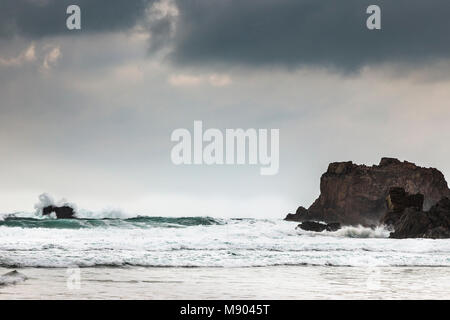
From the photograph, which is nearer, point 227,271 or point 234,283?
point 234,283

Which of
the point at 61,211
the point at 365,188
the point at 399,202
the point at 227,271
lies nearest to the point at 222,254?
the point at 227,271

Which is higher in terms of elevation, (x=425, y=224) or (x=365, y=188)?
(x=365, y=188)

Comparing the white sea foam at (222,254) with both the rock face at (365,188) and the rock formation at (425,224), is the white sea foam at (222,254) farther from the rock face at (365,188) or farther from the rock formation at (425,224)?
the rock face at (365,188)

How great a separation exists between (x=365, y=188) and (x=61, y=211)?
130ft

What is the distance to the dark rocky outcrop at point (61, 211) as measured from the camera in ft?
185

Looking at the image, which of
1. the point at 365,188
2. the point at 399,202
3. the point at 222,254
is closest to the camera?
the point at 222,254

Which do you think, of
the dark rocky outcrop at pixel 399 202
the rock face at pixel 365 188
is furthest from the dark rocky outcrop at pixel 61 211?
the rock face at pixel 365 188

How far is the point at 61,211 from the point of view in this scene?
186ft

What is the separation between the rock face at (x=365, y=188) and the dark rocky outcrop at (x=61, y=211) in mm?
31527

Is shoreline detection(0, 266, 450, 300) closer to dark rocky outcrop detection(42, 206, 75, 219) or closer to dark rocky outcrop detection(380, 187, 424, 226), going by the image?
dark rocky outcrop detection(380, 187, 424, 226)

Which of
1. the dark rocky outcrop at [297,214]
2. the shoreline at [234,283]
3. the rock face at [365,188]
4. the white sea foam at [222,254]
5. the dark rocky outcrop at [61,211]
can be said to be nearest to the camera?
the shoreline at [234,283]

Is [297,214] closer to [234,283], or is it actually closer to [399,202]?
[399,202]
